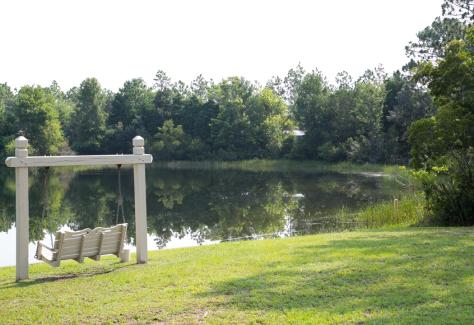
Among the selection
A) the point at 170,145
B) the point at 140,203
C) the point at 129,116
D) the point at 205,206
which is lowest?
the point at 205,206

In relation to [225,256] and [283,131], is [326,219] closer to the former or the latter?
[225,256]

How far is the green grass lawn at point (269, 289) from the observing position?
5.30 metres

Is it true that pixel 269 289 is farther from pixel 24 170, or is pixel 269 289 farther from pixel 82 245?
pixel 24 170

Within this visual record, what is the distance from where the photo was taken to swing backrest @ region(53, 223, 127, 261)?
782 cm

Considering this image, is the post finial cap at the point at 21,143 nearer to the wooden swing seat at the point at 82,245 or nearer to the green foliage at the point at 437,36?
the wooden swing seat at the point at 82,245

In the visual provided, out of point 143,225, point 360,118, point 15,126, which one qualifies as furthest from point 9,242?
point 15,126

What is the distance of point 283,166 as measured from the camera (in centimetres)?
5275

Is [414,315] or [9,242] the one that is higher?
[414,315]

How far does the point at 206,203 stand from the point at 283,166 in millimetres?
27843

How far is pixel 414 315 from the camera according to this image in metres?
5.09

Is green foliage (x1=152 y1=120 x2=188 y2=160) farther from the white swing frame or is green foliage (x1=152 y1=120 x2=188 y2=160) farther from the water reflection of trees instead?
the white swing frame

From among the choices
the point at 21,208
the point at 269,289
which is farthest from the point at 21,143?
the point at 269,289

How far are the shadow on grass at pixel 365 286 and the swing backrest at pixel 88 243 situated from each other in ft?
8.34

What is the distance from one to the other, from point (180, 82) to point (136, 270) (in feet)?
230
